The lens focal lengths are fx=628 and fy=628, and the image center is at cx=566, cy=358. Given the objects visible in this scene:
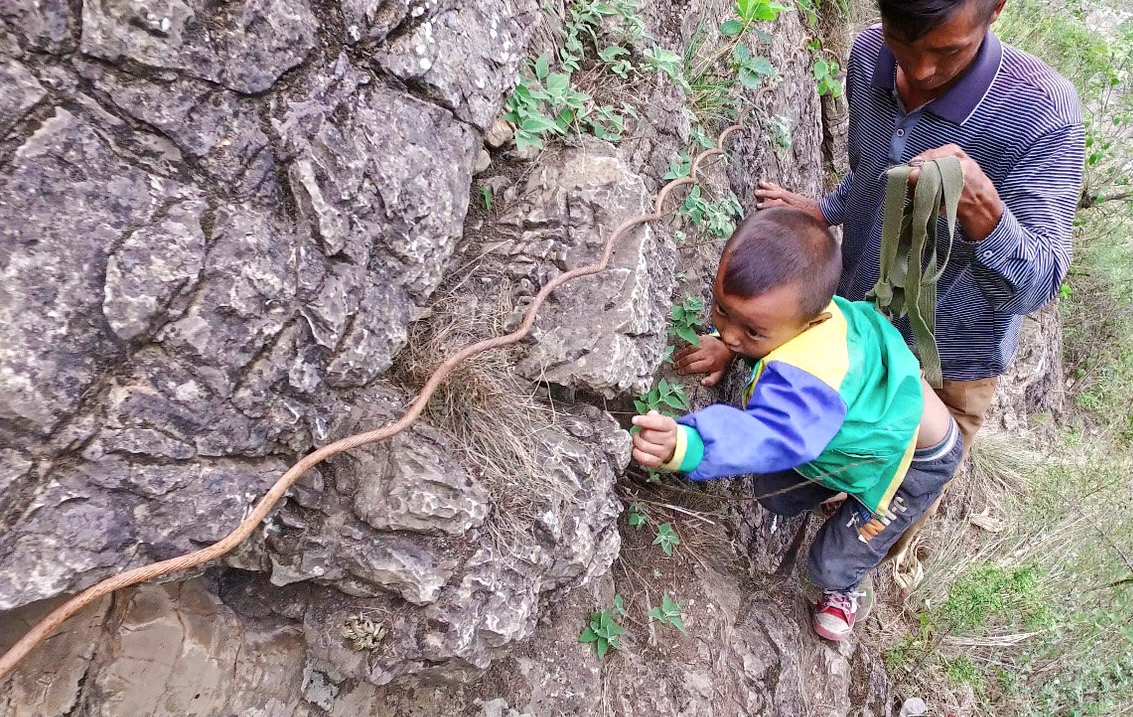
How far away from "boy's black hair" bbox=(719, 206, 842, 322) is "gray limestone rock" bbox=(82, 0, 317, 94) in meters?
1.27

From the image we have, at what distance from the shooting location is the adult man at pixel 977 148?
1752mm

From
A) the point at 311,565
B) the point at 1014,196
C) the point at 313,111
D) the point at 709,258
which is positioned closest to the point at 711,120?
the point at 709,258

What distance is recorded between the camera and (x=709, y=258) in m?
2.69

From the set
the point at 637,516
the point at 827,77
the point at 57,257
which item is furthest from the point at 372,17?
the point at 827,77

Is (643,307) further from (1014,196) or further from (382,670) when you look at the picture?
(382,670)

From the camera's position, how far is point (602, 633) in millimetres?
2137

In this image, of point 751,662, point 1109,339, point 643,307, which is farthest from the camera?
point 1109,339

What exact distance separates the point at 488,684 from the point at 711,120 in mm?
2530

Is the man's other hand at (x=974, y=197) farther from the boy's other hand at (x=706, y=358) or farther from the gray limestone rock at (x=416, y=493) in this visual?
the gray limestone rock at (x=416, y=493)

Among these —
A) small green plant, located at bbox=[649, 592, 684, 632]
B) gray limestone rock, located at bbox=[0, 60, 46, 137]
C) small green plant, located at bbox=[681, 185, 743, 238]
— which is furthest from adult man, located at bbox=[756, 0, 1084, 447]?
gray limestone rock, located at bbox=[0, 60, 46, 137]

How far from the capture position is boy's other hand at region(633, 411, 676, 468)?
1807 mm

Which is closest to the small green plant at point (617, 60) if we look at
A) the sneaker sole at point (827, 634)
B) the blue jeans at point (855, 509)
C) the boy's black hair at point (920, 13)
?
the boy's black hair at point (920, 13)

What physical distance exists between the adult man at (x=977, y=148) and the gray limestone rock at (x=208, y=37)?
1515mm

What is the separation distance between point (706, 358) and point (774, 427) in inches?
25.8
